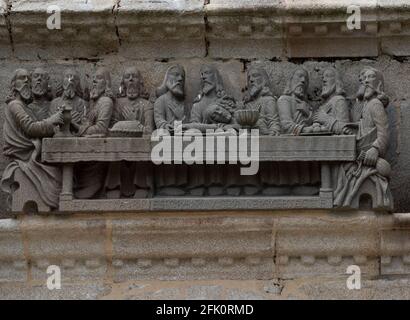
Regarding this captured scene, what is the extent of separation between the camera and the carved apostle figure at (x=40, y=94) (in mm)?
5543

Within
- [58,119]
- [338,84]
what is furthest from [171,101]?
[338,84]

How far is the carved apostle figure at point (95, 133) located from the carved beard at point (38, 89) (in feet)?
0.97

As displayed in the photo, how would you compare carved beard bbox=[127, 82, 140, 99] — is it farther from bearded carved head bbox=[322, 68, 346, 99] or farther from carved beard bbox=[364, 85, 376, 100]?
carved beard bbox=[364, 85, 376, 100]

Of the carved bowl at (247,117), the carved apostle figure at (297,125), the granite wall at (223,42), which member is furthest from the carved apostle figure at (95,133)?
the carved apostle figure at (297,125)

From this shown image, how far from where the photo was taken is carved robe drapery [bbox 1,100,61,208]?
532 centimetres

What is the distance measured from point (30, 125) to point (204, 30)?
1152 mm

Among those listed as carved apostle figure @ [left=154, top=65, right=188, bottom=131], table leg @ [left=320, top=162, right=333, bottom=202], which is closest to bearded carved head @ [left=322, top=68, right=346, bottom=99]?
table leg @ [left=320, top=162, right=333, bottom=202]

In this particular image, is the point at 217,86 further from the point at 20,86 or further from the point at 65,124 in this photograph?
the point at 20,86

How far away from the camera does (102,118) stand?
214 inches

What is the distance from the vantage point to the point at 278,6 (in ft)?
18.2

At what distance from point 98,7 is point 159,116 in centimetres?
75

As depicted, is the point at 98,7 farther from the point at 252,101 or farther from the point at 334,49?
the point at 334,49

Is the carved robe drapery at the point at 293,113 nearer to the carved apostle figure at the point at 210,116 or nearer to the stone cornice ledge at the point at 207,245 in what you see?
the carved apostle figure at the point at 210,116
